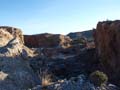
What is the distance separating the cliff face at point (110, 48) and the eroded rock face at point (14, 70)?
6.54 metres

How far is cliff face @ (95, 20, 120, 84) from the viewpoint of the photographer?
82.0 ft

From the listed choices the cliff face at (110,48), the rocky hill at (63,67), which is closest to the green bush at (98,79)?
the rocky hill at (63,67)

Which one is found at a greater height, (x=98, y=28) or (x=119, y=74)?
(x=98, y=28)

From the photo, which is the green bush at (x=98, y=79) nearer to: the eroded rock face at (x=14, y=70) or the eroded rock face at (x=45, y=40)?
the eroded rock face at (x=14, y=70)

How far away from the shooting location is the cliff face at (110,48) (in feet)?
82.0

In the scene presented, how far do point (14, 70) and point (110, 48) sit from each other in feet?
31.9

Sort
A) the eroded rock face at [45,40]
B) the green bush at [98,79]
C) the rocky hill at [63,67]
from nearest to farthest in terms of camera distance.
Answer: the green bush at [98,79], the rocky hill at [63,67], the eroded rock face at [45,40]

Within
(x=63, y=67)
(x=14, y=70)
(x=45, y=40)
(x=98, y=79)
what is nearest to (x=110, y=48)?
(x=63, y=67)

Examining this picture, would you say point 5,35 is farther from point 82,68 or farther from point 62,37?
point 62,37

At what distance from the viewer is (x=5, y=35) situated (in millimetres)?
26297

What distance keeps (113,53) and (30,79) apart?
9191 mm

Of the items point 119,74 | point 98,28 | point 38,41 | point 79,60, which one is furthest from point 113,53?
point 38,41

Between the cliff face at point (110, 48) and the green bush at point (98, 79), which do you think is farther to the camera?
the cliff face at point (110, 48)

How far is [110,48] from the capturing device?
88.3 ft
